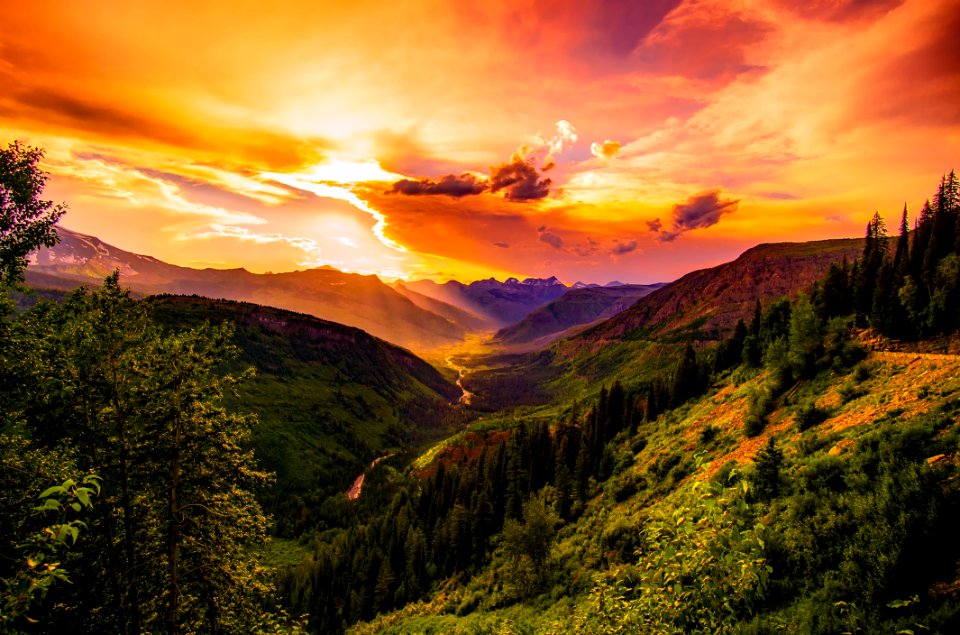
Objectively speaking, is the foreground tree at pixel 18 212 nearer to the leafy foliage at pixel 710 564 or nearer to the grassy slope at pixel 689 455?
the leafy foliage at pixel 710 564

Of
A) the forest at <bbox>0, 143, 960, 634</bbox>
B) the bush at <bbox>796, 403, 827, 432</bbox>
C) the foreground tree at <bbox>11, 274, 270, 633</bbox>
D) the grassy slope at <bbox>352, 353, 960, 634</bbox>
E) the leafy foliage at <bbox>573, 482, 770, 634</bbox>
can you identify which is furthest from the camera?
the bush at <bbox>796, 403, 827, 432</bbox>

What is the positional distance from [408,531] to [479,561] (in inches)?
1128

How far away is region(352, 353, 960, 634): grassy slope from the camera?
26.4 metres

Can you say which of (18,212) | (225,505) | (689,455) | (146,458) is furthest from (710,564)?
(689,455)

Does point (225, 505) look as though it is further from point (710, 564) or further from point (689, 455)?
point (689, 455)

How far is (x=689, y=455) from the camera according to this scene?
1913 inches

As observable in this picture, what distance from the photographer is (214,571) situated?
1802 centimetres

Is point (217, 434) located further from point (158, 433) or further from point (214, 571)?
point (214, 571)

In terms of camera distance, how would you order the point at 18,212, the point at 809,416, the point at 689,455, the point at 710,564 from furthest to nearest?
1. the point at 689,455
2. the point at 809,416
3. the point at 18,212
4. the point at 710,564

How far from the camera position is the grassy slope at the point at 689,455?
26359 millimetres

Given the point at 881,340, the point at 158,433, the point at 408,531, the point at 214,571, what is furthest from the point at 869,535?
the point at 408,531

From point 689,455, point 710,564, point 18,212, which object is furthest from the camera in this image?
point 689,455

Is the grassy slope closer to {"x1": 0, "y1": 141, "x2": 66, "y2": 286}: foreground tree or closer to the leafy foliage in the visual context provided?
the leafy foliage

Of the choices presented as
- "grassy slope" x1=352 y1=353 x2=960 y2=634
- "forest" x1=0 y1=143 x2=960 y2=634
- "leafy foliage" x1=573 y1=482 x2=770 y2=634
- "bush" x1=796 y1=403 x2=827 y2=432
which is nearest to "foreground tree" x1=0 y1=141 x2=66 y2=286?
"forest" x1=0 y1=143 x2=960 y2=634
